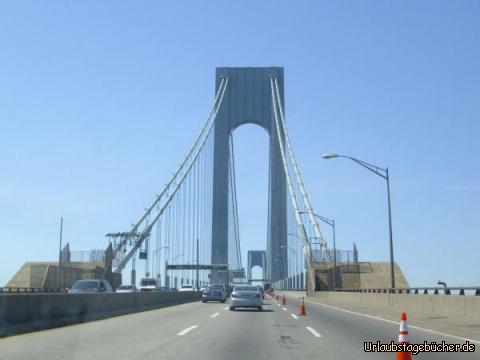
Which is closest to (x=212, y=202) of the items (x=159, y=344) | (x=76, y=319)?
(x=76, y=319)

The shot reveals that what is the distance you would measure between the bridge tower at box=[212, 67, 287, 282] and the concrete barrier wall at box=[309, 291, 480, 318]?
56.1 meters

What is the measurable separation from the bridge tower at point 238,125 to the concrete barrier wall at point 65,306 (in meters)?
60.7

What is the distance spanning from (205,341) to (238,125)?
86467 mm

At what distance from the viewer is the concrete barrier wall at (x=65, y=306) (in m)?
18.4

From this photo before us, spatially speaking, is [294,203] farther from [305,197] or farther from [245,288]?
[245,288]

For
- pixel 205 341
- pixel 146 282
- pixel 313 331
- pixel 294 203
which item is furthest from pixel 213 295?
pixel 294 203

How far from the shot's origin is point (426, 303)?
27156 millimetres

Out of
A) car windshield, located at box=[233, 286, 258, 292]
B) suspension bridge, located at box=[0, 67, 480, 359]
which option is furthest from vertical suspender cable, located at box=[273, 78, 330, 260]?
car windshield, located at box=[233, 286, 258, 292]

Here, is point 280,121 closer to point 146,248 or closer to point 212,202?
point 212,202

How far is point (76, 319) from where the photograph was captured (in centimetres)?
2309

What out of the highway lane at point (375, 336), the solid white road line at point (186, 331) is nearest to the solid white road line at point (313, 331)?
the highway lane at point (375, 336)

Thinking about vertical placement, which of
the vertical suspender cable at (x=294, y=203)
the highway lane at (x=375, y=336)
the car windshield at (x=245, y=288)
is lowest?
the highway lane at (x=375, y=336)

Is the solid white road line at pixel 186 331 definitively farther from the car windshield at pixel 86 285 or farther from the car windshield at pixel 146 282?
the car windshield at pixel 146 282

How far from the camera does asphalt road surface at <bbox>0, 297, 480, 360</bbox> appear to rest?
1307 cm
